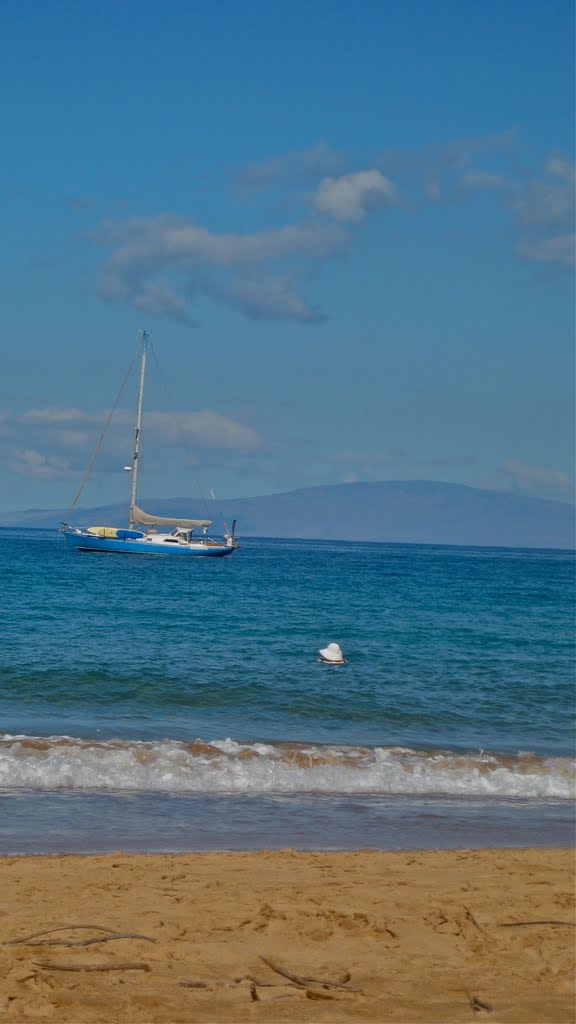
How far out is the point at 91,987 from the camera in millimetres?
5574

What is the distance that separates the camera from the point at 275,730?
15492 millimetres

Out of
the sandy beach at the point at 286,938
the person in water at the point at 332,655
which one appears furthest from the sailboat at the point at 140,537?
the sandy beach at the point at 286,938

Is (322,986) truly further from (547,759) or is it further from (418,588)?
(418,588)

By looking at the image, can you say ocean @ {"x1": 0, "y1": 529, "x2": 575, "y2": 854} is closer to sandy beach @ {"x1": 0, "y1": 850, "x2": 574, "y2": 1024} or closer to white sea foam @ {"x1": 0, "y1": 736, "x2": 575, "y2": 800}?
white sea foam @ {"x1": 0, "y1": 736, "x2": 575, "y2": 800}

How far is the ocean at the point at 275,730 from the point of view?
1020 centimetres

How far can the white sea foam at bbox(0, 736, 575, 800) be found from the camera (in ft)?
38.7

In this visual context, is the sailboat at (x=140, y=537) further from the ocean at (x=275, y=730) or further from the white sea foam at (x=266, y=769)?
the white sea foam at (x=266, y=769)

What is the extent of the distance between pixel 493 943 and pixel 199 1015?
2284 mm

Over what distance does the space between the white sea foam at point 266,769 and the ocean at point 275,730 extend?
0.11 feet

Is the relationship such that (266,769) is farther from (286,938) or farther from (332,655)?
(332,655)

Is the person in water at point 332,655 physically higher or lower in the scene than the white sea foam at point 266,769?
higher

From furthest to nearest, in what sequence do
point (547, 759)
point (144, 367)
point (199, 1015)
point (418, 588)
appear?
point (144, 367), point (418, 588), point (547, 759), point (199, 1015)

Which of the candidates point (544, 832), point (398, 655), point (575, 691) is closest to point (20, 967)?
point (544, 832)

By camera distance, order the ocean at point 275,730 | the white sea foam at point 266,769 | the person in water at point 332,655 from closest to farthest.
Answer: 1. the ocean at point 275,730
2. the white sea foam at point 266,769
3. the person in water at point 332,655
